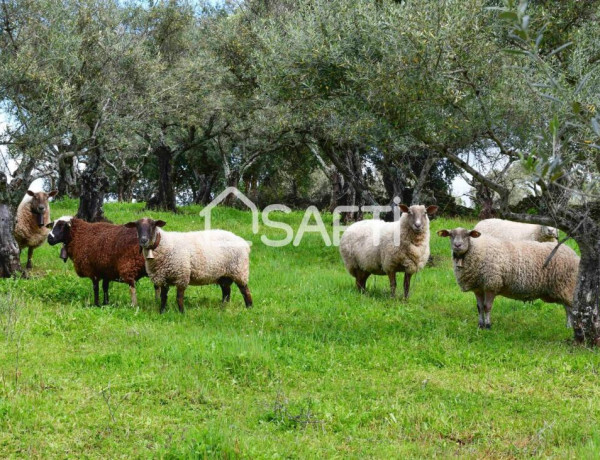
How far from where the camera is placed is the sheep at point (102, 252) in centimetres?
1284

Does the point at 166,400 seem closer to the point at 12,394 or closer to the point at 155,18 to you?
the point at 12,394

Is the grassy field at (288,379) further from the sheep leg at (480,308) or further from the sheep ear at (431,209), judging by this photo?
the sheep ear at (431,209)

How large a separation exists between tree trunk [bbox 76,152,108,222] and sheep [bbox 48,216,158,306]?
5.95 metres

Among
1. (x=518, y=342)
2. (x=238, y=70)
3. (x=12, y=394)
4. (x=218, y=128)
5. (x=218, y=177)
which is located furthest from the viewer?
(x=218, y=177)

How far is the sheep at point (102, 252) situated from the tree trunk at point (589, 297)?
8.01 metres

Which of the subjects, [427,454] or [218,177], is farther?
[218,177]

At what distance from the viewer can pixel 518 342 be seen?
10875 mm

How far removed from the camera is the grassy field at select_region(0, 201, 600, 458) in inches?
266

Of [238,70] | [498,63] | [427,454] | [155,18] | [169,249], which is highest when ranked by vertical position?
[155,18]

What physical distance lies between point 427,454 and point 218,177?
3558 cm

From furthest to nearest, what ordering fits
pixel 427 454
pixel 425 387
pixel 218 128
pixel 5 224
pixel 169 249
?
pixel 218 128
pixel 5 224
pixel 169 249
pixel 425 387
pixel 427 454

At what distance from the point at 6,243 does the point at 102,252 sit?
11.4 feet

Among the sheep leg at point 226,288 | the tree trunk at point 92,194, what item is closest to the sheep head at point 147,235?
the sheep leg at point 226,288

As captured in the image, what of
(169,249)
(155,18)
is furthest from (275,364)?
(155,18)
